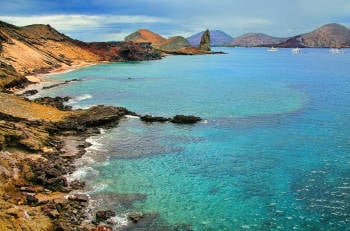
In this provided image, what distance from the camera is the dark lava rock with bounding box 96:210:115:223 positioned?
109 feet

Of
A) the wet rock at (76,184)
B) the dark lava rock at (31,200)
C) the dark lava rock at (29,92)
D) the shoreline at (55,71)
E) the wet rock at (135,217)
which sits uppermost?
the shoreline at (55,71)

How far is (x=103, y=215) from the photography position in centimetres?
3344

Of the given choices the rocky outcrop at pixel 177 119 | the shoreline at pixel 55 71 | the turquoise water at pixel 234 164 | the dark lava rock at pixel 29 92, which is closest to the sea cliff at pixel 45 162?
the rocky outcrop at pixel 177 119

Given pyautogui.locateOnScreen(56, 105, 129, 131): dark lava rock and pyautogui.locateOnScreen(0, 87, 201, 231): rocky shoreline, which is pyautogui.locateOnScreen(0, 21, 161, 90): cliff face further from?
pyautogui.locateOnScreen(0, 87, 201, 231): rocky shoreline

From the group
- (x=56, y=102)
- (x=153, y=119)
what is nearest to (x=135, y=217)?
(x=153, y=119)

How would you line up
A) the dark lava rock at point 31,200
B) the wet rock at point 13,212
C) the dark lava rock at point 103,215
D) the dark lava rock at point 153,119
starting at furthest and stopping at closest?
the dark lava rock at point 153,119, the dark lava rock at point 31,200, the dark lava rock at point 103,215, the wet rock at point 13,212

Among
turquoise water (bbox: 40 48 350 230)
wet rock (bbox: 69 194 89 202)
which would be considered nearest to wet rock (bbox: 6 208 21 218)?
wet rock (bbox: 69 194 89 202)

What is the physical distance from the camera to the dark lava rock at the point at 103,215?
33250mm

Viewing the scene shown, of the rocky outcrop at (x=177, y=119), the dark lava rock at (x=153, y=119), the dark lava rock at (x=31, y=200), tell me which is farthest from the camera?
the dark lava rock at (x=153, y=119)

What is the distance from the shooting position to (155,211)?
3516 cm

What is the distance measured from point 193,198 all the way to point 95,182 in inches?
431

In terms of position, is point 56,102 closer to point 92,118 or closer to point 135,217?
point 92,118

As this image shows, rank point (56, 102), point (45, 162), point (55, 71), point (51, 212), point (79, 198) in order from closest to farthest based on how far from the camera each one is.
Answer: point (51, 212), point (79, 198), point (45, 162), point (56, 102), point (55, 71)

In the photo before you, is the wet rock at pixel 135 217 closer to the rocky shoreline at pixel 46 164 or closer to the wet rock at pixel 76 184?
the rocky shoreline at pixel 46 164
